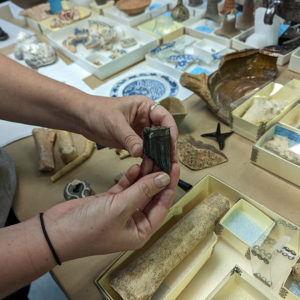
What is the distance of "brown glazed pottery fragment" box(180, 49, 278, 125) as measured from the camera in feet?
4.51

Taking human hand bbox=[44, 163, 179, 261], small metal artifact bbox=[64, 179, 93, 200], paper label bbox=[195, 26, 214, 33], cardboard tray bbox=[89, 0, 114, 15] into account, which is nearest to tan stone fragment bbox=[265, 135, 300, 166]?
human hand bbox=[44, 163, 179, 261]

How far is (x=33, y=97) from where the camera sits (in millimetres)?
970

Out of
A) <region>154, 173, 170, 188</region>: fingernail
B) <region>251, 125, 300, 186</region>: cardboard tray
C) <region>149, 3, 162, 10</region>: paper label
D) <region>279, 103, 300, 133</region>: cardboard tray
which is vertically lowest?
<region>251, 125, 300, 186</region>: cardboard tray

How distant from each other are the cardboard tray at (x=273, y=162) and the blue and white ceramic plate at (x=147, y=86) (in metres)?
0.60

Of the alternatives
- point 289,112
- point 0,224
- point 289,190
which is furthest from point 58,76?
point 289,190

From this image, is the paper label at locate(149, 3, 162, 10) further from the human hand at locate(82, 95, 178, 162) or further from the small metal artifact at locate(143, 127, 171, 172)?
the small metal artifact at locate(143, 127, 171, 172)

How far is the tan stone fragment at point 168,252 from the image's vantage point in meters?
0.74

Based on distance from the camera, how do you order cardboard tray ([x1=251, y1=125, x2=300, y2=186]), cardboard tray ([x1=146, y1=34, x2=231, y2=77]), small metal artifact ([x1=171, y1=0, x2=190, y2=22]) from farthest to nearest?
small metal artifact ([x1=171, y1=0, x2=190, y2=22]) → cardboard tray ([x1=146, y1=34, x2=231, y2=77]) → cardboard tray ([x1=251, y1=125, x2=300, y2=186])

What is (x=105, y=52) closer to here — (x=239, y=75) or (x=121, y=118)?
(x=239, y=75)

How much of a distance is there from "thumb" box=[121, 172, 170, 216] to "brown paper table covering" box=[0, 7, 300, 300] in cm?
32

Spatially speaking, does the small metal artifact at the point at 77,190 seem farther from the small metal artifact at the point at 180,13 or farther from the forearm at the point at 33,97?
the small metal artifact at the point at 180,13

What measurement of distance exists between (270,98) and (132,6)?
146 centimetres

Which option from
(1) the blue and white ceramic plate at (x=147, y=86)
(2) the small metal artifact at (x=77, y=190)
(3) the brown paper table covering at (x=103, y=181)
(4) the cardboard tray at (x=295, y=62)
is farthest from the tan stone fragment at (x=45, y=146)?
(4) the cardboard tray at (x=295, y=62)

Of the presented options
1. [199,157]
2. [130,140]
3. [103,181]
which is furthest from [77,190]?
[199,157]
